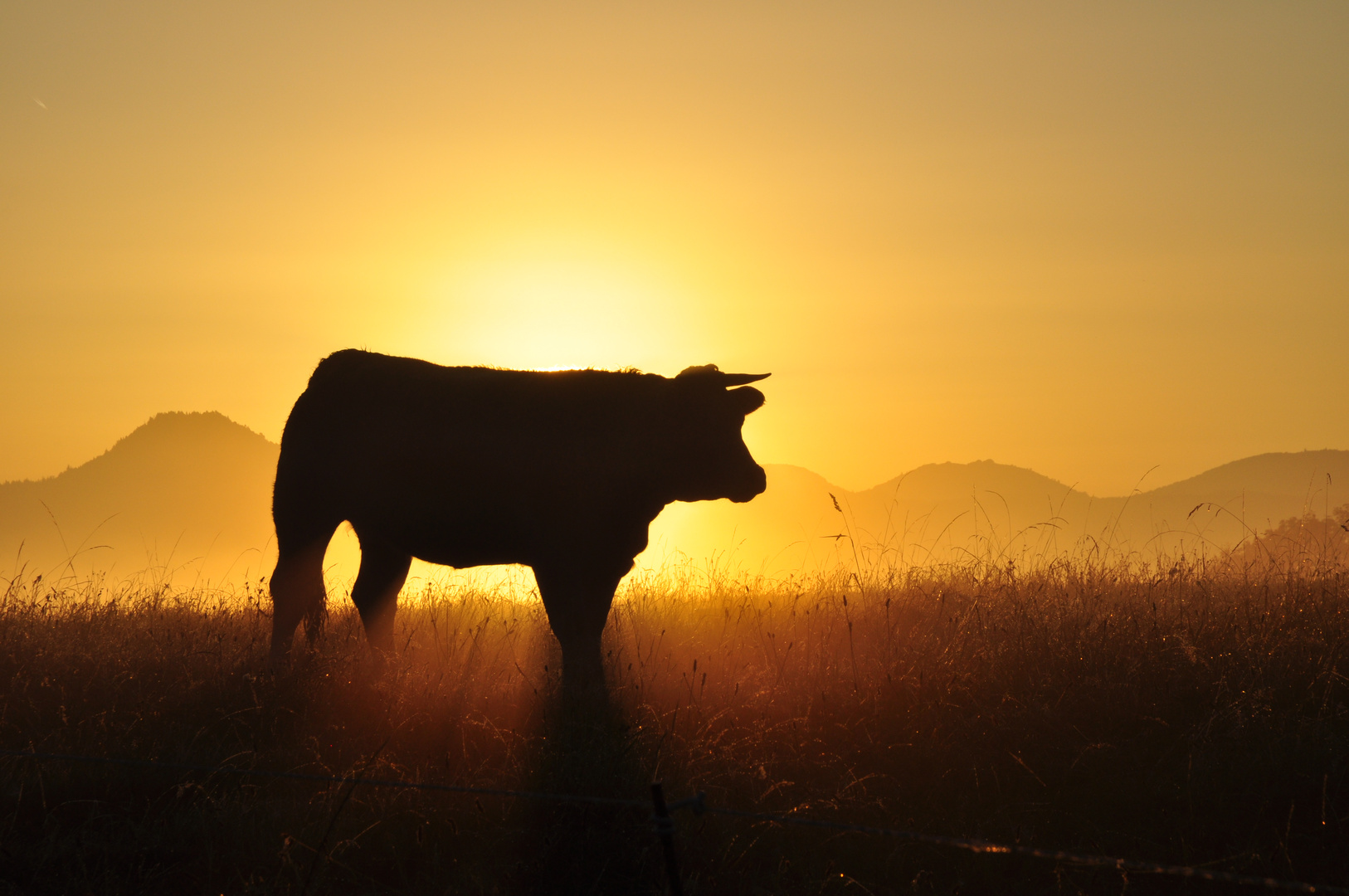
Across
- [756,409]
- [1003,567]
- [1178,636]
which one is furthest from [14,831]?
[1003,567]

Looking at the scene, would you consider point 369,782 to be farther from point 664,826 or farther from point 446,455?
point 446,455

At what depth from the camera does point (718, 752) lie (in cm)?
Result: 464

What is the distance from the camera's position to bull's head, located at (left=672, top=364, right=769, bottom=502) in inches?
255

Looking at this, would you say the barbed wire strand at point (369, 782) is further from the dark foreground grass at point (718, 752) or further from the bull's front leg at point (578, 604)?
the bull's front leg at point (578, 604)

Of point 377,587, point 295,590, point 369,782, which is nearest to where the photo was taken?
point 369,782

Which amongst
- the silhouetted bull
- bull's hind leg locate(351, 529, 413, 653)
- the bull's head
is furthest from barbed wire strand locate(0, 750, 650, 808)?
the bull's head

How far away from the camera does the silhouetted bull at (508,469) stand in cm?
613

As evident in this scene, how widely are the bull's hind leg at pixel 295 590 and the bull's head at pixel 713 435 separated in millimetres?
2505

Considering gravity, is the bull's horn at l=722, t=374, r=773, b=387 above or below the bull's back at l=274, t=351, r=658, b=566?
above

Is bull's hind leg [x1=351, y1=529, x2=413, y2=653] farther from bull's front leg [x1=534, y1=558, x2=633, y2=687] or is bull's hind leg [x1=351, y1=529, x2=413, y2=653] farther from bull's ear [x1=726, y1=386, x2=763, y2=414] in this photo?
bull's ear [x1=726, y1=386, x2=763, y2=414]

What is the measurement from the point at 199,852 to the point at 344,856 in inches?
22.9

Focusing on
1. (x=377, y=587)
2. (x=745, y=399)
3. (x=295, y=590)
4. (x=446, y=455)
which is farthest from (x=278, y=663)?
(x=745, y=399)

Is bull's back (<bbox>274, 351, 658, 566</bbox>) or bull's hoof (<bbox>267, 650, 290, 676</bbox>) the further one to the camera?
bull's back (<bbox>274, 351, 658, 566</bbox>)

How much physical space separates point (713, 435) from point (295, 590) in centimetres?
298
